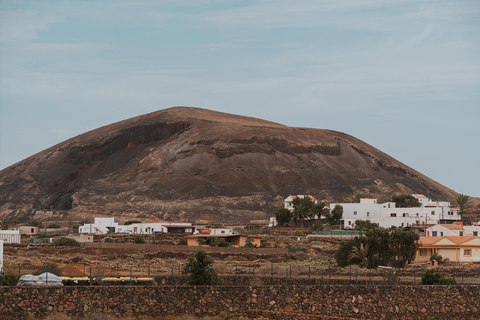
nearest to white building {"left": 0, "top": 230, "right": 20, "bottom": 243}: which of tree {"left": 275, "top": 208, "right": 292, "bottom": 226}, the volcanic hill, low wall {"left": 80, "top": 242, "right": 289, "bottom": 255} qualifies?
low wall {"left": 80, "top": 242, "right": 289, "bottom": 255}

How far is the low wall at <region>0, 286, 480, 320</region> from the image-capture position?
2841cm

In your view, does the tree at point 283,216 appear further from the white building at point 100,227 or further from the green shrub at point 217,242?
the green shrub at point 217,242

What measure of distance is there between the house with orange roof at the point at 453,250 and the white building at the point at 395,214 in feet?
149

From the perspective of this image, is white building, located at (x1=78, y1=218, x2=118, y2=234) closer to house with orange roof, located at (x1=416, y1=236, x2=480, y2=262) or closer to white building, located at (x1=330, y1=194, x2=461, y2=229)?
white building, located at (x1=330, y1=194, x2=461, y2=229)

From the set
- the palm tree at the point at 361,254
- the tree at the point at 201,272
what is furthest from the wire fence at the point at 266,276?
the palm tree at the point at 361,254

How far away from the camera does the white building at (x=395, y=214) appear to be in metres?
112

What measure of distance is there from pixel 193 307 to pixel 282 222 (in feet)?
311

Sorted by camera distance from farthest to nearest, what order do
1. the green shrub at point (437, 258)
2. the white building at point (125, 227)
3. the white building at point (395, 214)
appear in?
the white building at point (395, 214) < the white building at point (125, 227) < the green shrub at point (437, 258)

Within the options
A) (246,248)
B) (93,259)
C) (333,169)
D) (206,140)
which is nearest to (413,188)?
(333,169)

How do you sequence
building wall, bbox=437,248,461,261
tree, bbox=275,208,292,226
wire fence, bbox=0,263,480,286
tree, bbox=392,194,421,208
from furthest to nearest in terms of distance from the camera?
tree, bbox=392,194,421,208
tree, bbox=275,208,292,226
building wall, bbox=437,248,461,261
wire fence, bbox=0,263,480,286

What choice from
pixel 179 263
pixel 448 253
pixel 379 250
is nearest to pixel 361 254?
pixel 379 250

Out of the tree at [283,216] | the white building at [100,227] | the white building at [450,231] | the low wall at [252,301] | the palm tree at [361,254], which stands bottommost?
the low wall at [252,301]

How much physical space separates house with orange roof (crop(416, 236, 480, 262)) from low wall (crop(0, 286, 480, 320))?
29866 millimetres

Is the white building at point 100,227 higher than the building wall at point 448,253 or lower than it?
higher
